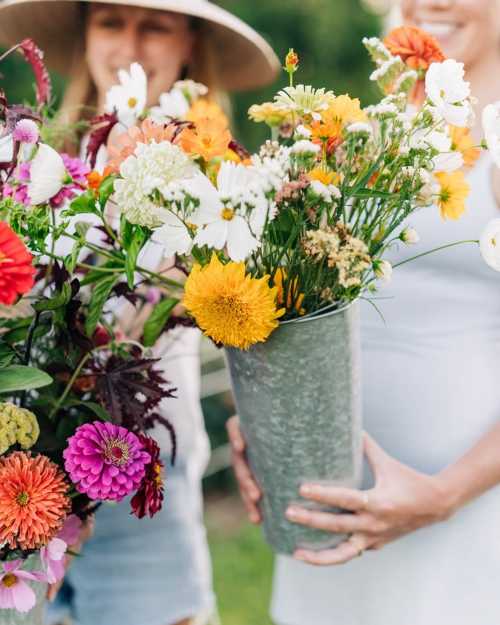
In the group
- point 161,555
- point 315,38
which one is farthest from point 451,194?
point 315,38

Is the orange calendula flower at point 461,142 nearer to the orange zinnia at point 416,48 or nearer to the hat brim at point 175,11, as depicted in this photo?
the orange zinnia at point 416,48

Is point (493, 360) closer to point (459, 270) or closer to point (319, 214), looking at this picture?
point (459, 270)

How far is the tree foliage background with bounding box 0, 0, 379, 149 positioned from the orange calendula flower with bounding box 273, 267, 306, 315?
4501 millimetres

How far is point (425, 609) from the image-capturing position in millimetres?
1190

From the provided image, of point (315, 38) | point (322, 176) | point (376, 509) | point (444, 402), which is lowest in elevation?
point (376, 509)

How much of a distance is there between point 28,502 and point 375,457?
516 millimetres

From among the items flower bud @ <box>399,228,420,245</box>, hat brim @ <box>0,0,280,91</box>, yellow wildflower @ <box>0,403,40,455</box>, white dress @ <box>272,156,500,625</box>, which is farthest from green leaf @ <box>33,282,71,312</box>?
hat brim @ <box>0,0,280,91</box>

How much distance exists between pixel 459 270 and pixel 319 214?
0.47 m

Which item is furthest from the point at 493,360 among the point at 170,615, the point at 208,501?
the point at 208,501

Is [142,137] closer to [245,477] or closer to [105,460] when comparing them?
[105,460]

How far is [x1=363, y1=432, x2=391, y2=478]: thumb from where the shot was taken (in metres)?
1.08

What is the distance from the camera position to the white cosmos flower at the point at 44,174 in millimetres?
782

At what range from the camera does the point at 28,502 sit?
75 centimetres

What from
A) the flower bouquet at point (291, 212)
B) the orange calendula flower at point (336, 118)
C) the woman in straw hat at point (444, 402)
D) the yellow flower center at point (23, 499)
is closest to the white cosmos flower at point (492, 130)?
the flower bouquet at point (291, 212)
